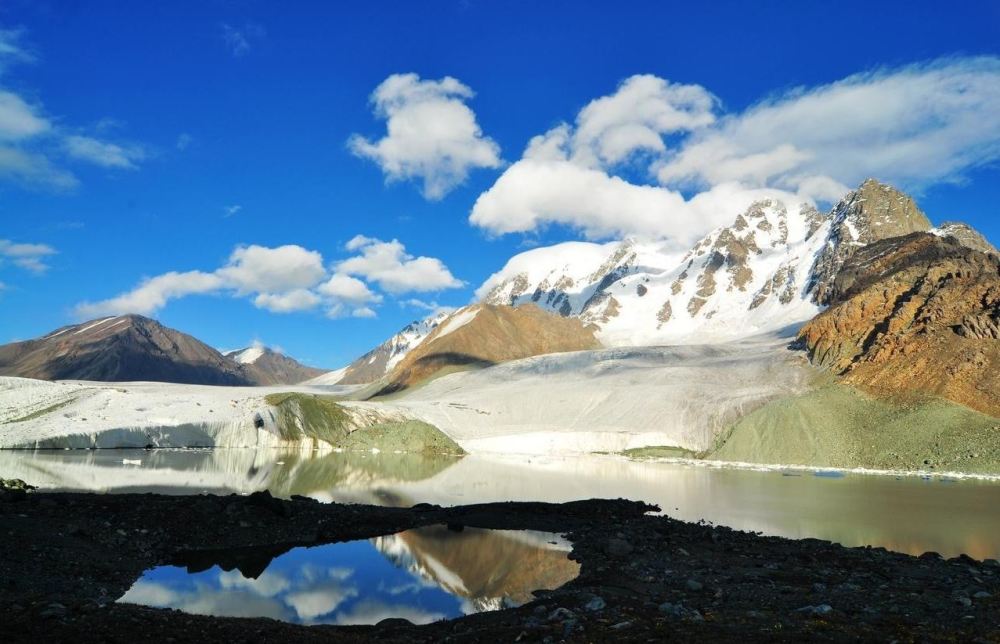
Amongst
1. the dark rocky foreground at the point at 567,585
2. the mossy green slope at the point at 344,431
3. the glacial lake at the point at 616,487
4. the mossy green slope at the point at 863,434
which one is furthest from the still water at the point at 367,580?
the mossy green slope at the point at 344,431

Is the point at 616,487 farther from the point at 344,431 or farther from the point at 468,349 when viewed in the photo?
the point at 468,349

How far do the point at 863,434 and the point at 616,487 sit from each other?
45.7 metres

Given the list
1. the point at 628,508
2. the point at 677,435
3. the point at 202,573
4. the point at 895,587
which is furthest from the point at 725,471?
the point at 202,573

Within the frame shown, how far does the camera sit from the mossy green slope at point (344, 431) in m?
87.6

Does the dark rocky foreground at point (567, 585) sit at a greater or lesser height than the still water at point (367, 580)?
greater

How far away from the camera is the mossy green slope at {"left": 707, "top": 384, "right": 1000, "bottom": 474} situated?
2761 inches

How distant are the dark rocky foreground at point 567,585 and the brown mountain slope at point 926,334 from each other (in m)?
72.7

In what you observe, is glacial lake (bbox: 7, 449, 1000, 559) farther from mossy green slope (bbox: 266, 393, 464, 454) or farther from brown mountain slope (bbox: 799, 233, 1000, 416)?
brown mountain slope (bbox: 799, 233, 1000, 416)

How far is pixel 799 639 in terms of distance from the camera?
425 inches

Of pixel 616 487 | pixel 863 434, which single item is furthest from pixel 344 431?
pixel 863 434

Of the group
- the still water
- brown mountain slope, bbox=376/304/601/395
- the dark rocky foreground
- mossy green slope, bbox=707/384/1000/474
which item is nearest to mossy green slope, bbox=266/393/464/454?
mossy green slope, bbox=707/384/1000/474

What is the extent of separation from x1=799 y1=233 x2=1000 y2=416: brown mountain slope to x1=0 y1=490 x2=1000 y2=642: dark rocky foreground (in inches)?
2863

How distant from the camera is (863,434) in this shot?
79812 mm

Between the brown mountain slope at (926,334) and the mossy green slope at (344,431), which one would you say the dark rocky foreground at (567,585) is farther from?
the brown mountain slope at (926,334)
